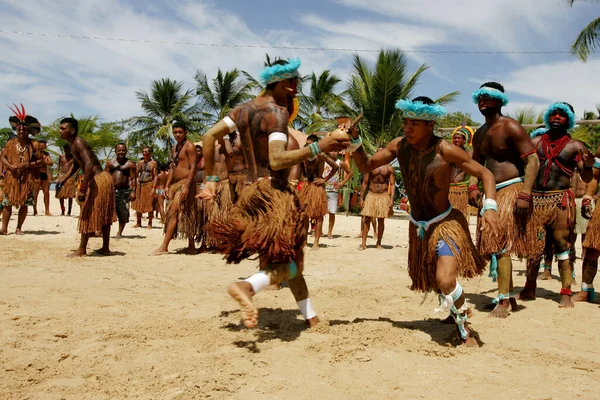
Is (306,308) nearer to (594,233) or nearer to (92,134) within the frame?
(594,233)

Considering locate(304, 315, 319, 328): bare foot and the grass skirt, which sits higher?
the grass skirt

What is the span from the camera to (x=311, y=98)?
30516 mm

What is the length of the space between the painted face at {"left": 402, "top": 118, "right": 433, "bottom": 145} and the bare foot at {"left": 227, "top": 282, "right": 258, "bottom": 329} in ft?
4.90

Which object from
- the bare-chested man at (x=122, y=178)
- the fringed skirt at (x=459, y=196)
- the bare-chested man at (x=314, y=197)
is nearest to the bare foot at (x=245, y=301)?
the bare-chested man at (x=314, y=197)

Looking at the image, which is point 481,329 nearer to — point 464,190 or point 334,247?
point 334,247

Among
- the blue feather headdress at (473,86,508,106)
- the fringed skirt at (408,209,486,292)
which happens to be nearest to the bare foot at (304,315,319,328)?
the fringed skirt at (408,209,486,292)

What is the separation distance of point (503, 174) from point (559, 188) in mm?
785

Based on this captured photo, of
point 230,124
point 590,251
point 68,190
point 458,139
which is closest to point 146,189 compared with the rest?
point 68,190

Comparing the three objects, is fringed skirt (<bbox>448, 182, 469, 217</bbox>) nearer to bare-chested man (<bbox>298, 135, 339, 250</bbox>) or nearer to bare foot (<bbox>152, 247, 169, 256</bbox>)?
bare-chested man (<bbox>298, 135, 339, 250</bbox>)

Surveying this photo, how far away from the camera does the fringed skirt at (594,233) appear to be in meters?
4.91

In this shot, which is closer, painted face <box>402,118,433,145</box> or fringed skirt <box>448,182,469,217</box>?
painted face <box>402,118,433,145</box>

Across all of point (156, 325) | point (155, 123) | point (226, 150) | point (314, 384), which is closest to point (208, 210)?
point (226, 150)

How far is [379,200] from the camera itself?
9.32 meters

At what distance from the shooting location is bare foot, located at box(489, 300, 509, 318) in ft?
14.4
